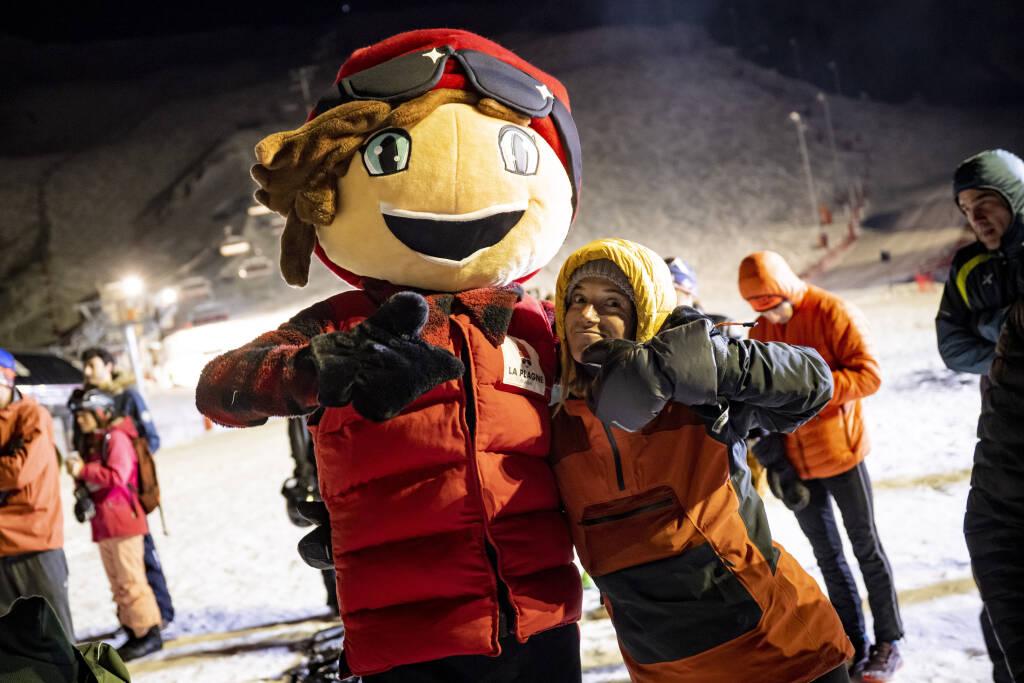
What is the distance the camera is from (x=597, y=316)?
1.77m

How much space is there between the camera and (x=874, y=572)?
3.20 m

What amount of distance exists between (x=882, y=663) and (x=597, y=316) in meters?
2.20

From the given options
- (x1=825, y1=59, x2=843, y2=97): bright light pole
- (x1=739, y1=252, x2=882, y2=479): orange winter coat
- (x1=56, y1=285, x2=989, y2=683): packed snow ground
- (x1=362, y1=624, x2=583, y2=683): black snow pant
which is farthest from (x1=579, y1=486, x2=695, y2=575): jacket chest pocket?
(x1=825, y1=59, x2=843, y2=97): bright light pole

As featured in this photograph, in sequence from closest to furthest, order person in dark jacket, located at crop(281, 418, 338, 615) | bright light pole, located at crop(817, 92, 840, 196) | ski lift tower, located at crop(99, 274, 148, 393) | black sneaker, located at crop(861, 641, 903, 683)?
black sneaker, located at crop(861, 641, 903, 683) < person in dark jacket, located at crop(281, 418, 338, 615) < ski lift tower, located at crop(99, 274, 148, 393) < bright light pole, located at crop(817, 92, 840, 196)

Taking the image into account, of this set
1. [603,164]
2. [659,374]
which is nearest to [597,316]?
[659,374]

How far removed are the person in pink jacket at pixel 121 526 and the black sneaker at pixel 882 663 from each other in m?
3.83

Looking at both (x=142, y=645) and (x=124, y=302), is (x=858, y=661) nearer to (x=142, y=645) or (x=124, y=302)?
(x=142, y=645)

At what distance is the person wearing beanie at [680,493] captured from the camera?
1.58 metres

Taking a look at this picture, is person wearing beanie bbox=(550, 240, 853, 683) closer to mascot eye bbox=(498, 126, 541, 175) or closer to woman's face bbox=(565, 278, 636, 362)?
woman's face bbox=(565, 278, 636, 362)

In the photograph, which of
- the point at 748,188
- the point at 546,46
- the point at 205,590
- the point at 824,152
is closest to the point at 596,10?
the point at 546,46

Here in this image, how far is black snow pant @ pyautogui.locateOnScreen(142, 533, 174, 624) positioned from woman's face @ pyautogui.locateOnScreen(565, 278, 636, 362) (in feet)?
13.2

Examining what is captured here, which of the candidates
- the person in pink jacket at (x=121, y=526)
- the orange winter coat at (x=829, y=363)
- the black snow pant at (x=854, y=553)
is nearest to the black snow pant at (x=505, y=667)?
the orange winter coat at (x=829, y=363)

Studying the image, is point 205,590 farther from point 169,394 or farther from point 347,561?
point 169,394

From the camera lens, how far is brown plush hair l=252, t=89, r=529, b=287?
1773 millimetres
